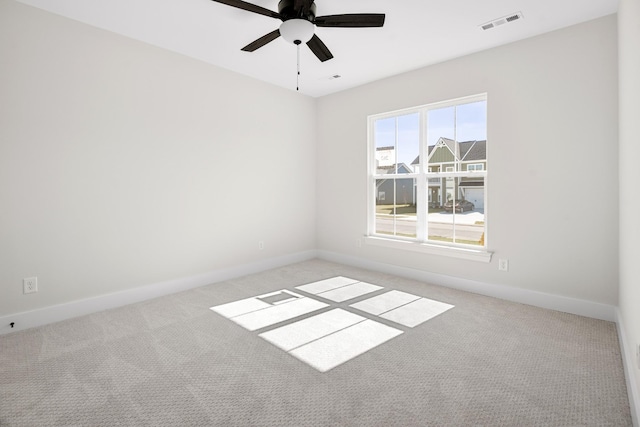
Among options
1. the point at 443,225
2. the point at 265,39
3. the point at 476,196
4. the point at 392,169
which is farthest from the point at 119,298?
the point at 476,196

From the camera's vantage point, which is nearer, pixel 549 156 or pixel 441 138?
pixel 549 156

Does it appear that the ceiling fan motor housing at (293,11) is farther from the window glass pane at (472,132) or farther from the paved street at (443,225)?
the paved street at (443,225)

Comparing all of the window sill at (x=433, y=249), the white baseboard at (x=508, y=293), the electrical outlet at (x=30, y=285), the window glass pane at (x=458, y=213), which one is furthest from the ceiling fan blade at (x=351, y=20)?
the electrical outlet at (x=30, y=285)

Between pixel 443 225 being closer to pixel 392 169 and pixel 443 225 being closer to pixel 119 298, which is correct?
pixel 392 169

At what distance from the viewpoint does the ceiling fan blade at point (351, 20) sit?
2307 millimetres

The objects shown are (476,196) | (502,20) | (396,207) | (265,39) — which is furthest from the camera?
(396,207)

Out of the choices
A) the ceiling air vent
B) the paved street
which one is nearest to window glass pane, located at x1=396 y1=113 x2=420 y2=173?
the paved street

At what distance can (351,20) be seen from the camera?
7.73 feet

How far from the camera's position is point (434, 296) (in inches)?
138

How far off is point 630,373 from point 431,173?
2.67 meters

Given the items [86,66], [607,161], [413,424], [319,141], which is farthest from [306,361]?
[319,141]

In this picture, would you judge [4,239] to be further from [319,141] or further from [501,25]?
[501,25]

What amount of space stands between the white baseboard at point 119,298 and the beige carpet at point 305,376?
0.38 ft

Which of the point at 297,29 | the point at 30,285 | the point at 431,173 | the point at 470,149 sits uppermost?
the point at 297,29
